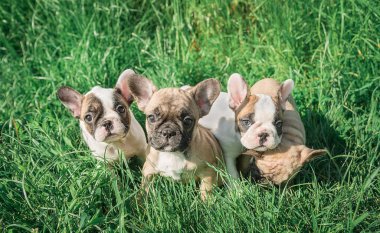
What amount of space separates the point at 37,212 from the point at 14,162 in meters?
0.66

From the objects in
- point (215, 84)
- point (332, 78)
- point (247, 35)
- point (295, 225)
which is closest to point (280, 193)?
point (295, 225)

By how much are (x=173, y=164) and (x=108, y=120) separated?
1.92ft

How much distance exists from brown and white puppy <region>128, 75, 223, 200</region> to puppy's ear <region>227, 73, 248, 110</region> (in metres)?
0.15

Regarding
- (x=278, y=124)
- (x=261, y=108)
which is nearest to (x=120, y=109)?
(x=261, y=108)

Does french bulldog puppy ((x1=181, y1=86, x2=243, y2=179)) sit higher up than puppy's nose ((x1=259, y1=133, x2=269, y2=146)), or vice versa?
puppy's nose ((x1=259, y1=133, x2=269, y2=146))

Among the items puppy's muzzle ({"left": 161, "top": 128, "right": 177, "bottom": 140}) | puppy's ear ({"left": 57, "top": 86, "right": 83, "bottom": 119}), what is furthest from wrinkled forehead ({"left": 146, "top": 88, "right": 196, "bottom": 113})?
puppy's ear ({"left": 57, "top": 86, "right": 83, "bottom": 119})

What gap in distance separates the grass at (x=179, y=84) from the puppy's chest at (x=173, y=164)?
0.09 m

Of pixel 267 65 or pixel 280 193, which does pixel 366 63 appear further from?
pixel 280 193

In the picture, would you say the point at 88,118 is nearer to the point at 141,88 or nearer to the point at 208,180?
the point at 141,88

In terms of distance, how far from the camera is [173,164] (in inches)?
186

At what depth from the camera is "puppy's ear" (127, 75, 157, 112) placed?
4.84 m

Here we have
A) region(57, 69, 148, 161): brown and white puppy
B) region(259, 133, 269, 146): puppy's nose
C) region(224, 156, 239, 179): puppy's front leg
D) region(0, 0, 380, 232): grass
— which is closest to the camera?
region(0, 0, 380, 232): grass

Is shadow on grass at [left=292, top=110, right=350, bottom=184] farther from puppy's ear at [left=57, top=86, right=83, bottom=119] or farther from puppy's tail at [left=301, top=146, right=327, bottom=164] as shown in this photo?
puppy's ear at [left=57, top=86, right=83, bottom=119]

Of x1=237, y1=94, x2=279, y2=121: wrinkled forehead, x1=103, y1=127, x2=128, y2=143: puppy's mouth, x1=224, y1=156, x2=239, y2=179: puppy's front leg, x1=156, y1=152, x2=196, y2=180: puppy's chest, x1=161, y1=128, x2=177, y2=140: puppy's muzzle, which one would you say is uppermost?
x1=237, y1=94, x2=279, y2=121: wrinkled forehead
